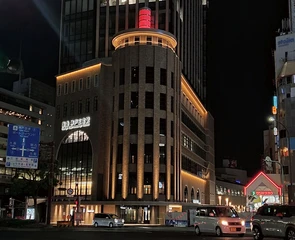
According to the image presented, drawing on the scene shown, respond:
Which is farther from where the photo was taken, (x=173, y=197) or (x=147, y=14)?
(x=147, y=14)

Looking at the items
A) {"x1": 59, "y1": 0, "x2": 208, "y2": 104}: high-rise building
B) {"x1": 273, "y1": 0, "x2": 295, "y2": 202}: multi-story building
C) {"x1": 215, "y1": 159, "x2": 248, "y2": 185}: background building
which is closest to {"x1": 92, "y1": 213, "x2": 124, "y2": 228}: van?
{"x1": 273, "y1": 0, "x2": 295, "y2": 202}: multi-story building

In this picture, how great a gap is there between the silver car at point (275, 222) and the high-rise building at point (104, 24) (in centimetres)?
5696

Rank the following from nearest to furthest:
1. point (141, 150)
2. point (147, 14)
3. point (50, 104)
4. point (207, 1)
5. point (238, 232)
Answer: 1. point (238, 232)
2. point (141, 150)
3. point (147, 14)
4. point (207, 1)
5. point (50, 104)

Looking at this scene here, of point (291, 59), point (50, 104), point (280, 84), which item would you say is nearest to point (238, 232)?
point (280, 84)

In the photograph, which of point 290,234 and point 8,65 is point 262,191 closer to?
point 290,234

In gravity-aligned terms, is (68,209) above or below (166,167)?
below

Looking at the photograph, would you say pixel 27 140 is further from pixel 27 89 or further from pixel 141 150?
pixel 27 89

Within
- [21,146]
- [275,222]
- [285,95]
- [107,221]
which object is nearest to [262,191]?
[107,221]

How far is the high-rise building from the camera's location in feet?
261

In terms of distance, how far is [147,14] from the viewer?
71.1 metres

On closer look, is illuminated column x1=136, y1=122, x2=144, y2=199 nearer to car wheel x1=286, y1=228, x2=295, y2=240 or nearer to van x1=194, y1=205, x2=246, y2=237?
van x1=194, y1=205, x2=246, y2=237

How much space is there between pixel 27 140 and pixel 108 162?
Answer: 25527 millimetres

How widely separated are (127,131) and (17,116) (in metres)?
62.7

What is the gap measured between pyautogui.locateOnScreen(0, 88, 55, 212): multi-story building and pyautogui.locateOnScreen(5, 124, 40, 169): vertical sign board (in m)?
68.3
